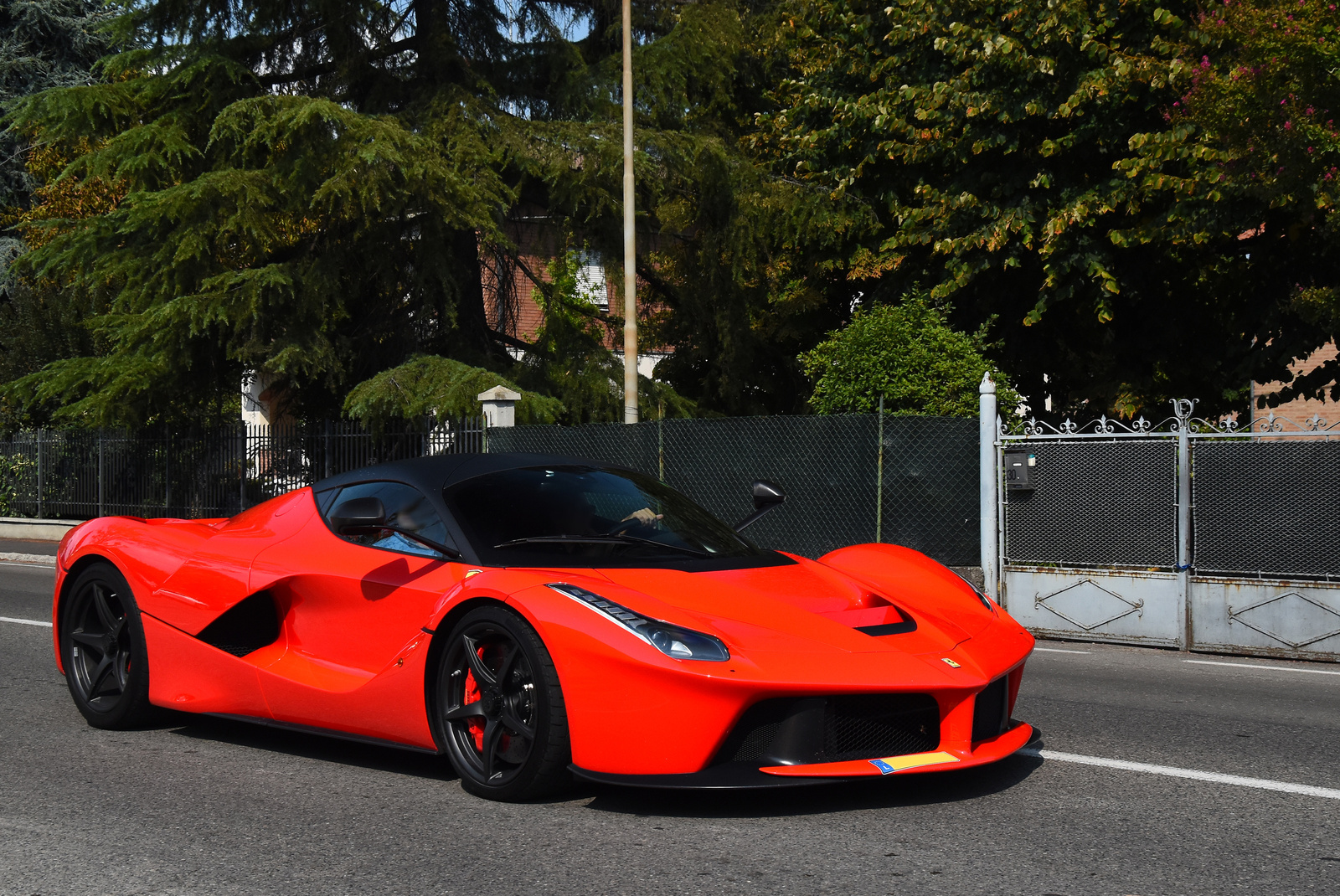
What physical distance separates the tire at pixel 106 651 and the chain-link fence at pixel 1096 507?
317 inches

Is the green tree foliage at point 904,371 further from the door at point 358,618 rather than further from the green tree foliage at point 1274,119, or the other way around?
the door at point 358,618

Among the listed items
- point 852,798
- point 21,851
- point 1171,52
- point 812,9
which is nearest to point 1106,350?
point 1171,52

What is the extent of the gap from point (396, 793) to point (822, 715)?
5.65 ft

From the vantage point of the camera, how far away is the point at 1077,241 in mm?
18812

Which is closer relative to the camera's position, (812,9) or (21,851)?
(21,851)

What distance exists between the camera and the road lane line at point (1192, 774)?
525 centimetres

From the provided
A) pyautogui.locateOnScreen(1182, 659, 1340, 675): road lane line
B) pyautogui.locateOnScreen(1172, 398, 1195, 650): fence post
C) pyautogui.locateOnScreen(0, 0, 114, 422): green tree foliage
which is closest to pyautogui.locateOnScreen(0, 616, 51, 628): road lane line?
pyautogui.locateOnScreen(1182, 659, 1340, 675): road lane line

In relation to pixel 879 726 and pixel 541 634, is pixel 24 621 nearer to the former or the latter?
pixel 541 634

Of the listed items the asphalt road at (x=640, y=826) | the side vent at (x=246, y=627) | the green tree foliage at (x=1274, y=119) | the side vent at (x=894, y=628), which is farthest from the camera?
the green tree foliage at (x=1274, y=119)

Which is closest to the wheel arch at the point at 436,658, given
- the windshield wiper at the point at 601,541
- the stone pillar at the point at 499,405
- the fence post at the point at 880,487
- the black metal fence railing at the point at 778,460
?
the windshield wiper at the point at 601,541

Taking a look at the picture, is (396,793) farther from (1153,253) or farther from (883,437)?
(1153,253)

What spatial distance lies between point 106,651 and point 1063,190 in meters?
15.2

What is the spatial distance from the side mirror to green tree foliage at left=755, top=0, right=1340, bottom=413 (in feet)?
42.9

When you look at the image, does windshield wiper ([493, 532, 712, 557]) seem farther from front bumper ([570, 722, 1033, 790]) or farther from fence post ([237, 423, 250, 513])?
fence post ([237, 423, 250, 513])
